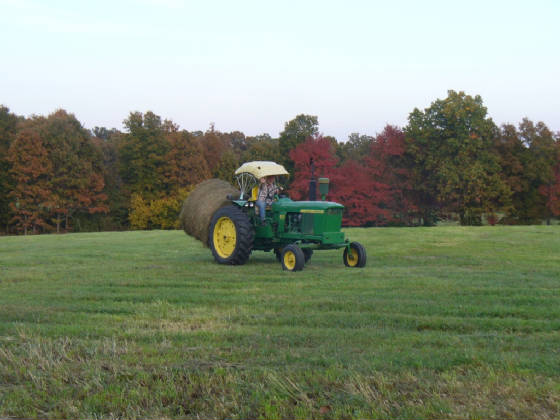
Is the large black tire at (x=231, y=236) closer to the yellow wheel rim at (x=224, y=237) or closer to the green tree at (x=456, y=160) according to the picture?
the yellow wheel rim at (x=224, y=237)

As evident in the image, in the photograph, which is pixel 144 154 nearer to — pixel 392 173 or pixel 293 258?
pixel 392 173

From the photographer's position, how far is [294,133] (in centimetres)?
4466

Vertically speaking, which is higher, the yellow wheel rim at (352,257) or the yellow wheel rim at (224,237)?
the yellow wheel rim at (224,237)

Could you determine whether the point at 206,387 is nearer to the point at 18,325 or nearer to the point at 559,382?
the point at 559,382

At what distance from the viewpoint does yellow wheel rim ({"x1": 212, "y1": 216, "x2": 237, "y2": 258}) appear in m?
11.9

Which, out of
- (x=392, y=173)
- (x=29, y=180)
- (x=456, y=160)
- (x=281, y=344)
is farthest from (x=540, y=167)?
→ (x=281, y=344)

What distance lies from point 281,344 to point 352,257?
6676 mm

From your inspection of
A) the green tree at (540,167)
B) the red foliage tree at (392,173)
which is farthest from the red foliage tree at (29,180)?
the green tree at (540,167)

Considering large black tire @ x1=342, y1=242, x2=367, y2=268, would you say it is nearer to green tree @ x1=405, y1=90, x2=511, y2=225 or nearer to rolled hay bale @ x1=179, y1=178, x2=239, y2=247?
rolled hay bale @ x1=179, y1=178, x2=239, y2=247

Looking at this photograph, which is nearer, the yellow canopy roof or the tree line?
the yellow canopy roof

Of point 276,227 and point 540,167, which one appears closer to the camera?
point 276,227

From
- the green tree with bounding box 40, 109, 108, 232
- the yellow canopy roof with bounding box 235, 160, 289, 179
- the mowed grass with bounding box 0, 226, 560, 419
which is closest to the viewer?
the mowed grass with bounding box 0, 226, 560, 419

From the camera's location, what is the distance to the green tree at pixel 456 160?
3778 cm

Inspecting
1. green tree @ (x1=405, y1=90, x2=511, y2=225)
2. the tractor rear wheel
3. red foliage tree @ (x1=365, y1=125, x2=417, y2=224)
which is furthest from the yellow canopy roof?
green tree @ (x1=405, y1=90, x2=511, y2=225)
